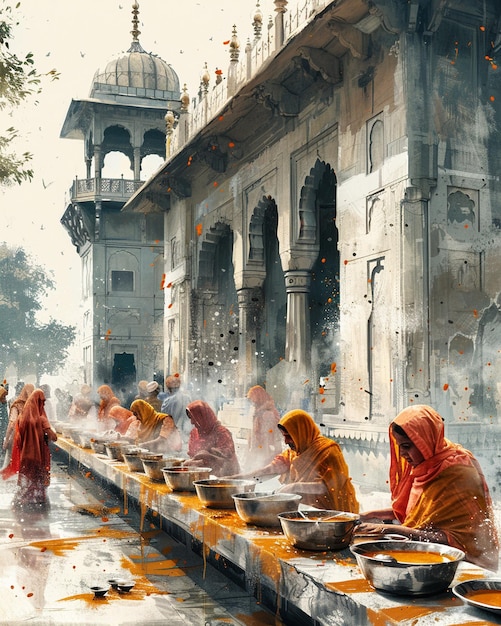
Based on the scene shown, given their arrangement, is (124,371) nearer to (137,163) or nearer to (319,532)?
(137,163)

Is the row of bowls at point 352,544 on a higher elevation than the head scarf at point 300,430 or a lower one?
lower

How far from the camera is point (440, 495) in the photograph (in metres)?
3.30

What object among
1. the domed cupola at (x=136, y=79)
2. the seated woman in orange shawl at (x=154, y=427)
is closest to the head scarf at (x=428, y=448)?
the seated woman in orange shawl at (x=154, y=427)

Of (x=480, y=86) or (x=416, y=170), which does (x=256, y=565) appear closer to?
(x=416, y=170)

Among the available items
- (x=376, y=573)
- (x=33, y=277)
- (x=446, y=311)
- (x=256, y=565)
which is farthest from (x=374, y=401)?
(x=33, y=277)

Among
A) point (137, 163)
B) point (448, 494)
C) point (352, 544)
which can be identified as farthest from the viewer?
point (137, 163)

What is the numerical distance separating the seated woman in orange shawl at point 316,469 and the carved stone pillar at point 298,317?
6671 millimetres

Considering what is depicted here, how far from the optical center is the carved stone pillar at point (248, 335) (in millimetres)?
13734

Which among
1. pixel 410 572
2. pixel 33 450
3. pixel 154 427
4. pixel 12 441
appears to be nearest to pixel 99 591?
pixel 410 572

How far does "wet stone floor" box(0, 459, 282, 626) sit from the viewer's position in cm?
371

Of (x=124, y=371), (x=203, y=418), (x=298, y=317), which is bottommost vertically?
(x=203, y=418)

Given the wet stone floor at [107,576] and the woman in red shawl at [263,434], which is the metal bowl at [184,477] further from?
the woman in red shawl at [263,434]

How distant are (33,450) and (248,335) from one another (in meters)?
6.61

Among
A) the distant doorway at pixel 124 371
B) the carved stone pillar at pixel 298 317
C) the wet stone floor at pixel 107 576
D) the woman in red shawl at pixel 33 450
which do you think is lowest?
the wet stone floor at pixel 107 576
